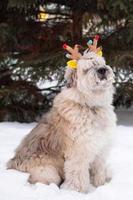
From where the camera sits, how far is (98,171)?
18.4 feet

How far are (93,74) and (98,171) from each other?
114cm

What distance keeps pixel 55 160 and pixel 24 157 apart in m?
0.36

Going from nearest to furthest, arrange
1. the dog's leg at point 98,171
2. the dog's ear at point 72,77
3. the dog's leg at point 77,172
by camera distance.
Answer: the dog's leg at point 77,172 → the dog's ear at point 72,77 → the dog's leg at point 98,171

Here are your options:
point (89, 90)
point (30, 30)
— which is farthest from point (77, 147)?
point (30, 30)

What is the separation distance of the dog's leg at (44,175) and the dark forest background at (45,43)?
348 centimetres

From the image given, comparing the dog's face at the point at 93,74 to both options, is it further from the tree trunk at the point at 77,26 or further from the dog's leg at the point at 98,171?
the tree trunk at the point at 77,26

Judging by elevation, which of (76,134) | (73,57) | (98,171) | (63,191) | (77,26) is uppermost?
(77,26)

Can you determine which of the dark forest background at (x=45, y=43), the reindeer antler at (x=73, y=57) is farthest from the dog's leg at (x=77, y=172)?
the dark forest background at (x=45, y=43)

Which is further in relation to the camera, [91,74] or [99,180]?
[99,180]

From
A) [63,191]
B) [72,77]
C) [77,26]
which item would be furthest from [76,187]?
[77,26]

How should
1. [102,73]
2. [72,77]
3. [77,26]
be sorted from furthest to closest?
1. [77,26]
2. [72,77]
3. [102,73]

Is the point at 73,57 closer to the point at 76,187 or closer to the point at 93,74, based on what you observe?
the point at 93,74

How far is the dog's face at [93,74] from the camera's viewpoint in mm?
5191

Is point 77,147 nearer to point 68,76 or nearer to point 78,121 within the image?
point 78,121
